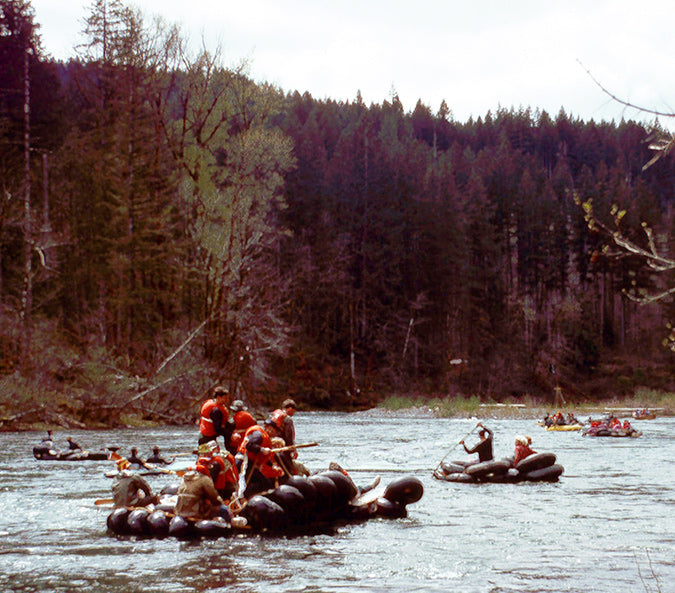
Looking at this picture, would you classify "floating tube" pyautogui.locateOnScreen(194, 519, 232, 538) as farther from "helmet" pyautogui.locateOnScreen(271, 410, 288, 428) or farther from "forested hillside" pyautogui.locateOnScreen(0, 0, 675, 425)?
"forested hillside" pyautogui.locateOnScreen(0, 0, 675, 425)

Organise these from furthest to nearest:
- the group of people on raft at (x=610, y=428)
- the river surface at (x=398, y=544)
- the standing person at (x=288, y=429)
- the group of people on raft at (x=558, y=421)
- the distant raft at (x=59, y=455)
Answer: the group of people on raft at (x=558, y=421) → the group of people on raft at (x=610, y=428) → the distant raft at (x=59, y=455) → the standing person at (x=288, y=429) → the river surface at (x=398, y=544)

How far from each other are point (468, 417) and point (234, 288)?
599 inches

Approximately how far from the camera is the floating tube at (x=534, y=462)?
954 inches

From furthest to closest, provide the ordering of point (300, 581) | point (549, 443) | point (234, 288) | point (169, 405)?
point (234, 288) → point (169, 405) → point (549, 443) → point (300, 581)

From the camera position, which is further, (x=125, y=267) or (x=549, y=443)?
(x=125, y=267)

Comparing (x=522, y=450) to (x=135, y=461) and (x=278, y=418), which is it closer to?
(x=278, y=418)

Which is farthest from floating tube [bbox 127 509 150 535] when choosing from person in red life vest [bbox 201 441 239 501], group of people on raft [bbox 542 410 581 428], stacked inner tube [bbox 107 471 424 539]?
group of people on raft [bbox 542 410 581 428]

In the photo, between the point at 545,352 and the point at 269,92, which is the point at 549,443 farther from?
the point at 545,352

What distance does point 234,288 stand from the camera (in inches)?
1940

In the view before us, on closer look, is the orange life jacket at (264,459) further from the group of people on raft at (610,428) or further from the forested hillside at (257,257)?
the group of people on raft at (610,428)

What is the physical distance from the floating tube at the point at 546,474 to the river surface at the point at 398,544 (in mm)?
234

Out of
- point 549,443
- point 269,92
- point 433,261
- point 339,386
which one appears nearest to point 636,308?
point 433,261

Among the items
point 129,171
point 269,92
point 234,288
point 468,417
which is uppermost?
point 269,92

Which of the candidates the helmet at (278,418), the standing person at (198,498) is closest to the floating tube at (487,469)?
the helmet at (278,418)
